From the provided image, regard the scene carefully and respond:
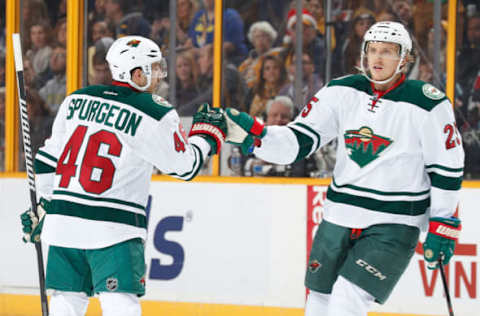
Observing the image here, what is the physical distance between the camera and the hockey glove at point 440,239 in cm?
362

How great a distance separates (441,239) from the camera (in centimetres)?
363

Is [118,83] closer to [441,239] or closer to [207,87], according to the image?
[441,239]

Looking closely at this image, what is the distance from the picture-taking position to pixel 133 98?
11.8 feet

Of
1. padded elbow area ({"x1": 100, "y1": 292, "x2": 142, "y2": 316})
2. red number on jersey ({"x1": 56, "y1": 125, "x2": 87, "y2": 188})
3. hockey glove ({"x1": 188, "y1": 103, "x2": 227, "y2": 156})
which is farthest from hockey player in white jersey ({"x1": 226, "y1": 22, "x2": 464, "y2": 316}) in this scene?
red number on jersey ({"x1": 56, "y1": 125, "x2": 87, "y2": 188})

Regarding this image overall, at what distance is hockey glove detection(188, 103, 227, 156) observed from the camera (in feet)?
12.7

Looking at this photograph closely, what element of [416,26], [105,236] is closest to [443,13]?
[416,26]

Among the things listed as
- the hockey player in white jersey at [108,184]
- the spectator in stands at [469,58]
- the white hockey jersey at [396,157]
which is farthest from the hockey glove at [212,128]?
the spectator in stands at [469,58]

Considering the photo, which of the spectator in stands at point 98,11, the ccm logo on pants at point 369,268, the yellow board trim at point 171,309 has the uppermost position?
the spectator in stands at point 98,11

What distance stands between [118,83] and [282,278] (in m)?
2.28

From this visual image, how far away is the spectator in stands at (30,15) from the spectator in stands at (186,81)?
1.11m

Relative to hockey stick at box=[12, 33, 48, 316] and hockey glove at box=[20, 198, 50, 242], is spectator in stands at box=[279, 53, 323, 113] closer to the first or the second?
hockey stick at box=[12, 33, 48, 316]

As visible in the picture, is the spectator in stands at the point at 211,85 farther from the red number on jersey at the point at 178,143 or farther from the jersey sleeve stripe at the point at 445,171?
the jersey sleeve stripe at the point at 445,171

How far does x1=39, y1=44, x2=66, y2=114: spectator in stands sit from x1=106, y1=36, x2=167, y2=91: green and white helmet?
8.48 ft

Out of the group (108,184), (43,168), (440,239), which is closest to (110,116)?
(108,184)
